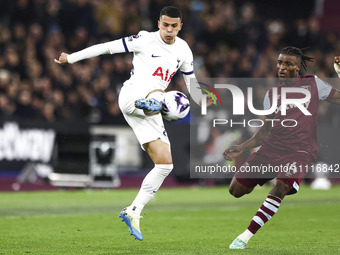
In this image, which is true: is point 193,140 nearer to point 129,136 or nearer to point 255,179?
point 129,136

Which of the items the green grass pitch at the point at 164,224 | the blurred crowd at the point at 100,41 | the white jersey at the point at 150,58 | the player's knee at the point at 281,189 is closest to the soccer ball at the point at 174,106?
the white jersey at the point at 150,58

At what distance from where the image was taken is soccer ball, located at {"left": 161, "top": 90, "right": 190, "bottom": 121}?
25.1 ft

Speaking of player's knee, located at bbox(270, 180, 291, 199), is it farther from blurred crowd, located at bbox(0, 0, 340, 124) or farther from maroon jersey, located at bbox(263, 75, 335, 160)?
blurred crowd, located at bbox(0, 0, 340, 124)

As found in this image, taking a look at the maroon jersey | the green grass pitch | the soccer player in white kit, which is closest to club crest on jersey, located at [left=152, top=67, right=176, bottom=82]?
the soccer player in white kit

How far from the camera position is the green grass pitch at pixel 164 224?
795 centimetres

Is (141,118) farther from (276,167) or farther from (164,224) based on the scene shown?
(164,224)

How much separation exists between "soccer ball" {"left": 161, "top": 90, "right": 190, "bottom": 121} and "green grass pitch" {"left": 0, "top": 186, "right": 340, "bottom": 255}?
142 centimetres

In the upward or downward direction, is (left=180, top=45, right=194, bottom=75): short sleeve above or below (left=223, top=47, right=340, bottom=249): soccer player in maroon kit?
above

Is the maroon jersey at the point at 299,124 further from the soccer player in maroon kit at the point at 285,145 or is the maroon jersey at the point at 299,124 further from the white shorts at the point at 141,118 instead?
the white shorts at the point at 141,118

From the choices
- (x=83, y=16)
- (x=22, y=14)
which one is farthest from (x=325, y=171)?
(x=22, y=14)

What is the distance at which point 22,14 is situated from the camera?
59.9ft

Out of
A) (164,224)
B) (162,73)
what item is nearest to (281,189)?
(162,73)

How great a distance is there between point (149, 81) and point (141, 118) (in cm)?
41

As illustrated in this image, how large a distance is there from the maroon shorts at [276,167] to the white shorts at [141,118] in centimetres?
99
